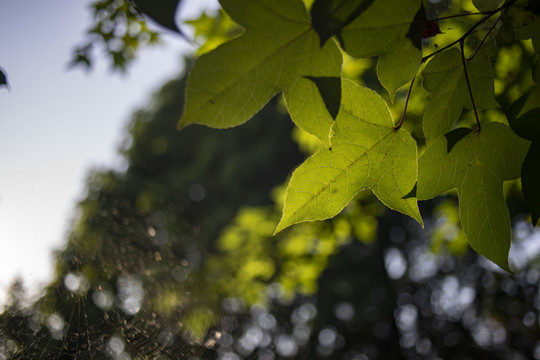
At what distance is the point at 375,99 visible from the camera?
1.70 feet

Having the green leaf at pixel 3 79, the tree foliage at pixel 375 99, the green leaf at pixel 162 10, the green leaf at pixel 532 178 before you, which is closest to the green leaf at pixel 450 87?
the tree foliage at pixel 375 99

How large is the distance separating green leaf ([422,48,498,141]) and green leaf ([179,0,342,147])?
0.19m

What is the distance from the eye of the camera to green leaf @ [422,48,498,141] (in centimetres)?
54

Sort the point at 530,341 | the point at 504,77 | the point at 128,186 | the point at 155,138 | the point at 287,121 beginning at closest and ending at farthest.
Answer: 1. the point at 504,77
2. the point at 530,341
3. the point at 128,186
4. the point at 287,121
5. the point at 155,138

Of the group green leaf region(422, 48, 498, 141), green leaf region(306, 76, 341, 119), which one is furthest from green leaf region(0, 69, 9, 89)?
green leaf region(422, 48, 498, 141)

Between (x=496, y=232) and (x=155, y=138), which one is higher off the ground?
(x=496, y=232)

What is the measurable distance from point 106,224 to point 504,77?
501 cm

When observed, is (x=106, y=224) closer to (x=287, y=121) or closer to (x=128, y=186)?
(x=128, y=186)

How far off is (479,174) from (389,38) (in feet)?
0.88

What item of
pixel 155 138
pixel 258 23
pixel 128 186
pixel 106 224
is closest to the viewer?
pixel 258 23

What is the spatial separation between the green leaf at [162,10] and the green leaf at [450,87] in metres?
0.39

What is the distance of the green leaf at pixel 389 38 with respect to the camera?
440mm

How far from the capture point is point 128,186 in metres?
8.16

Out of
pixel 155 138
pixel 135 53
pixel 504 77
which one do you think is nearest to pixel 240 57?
pixel 504 77
